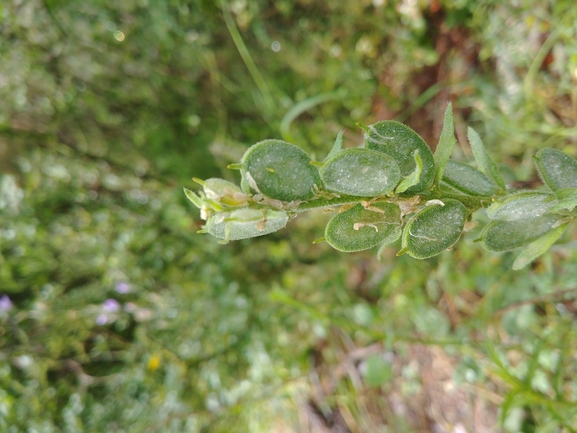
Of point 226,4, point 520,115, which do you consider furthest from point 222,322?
point 520,115

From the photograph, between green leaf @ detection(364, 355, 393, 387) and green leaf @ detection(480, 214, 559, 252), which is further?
green leaf @ detection(364, 355, 393, 387)

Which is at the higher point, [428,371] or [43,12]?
[43,12]

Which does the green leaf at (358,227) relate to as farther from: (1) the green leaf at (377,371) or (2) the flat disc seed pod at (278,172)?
(1) the green leaf at (377,371)

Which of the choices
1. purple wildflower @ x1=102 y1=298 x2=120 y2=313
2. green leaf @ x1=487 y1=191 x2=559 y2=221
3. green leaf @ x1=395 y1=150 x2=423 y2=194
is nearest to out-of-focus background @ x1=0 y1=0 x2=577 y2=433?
purple wildflower @ x1=102 y1=298 x2=120 y2=313

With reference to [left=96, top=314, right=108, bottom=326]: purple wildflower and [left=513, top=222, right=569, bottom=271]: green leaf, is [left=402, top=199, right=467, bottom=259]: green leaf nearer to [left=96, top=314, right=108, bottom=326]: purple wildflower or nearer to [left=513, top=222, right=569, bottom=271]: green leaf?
[left=513, top=222, right=569, bottom=271]: green leaf

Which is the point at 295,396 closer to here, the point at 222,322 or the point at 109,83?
the point at 222,322

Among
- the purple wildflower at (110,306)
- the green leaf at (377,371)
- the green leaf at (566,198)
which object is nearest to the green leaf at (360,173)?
the green leaf at (566,198)
